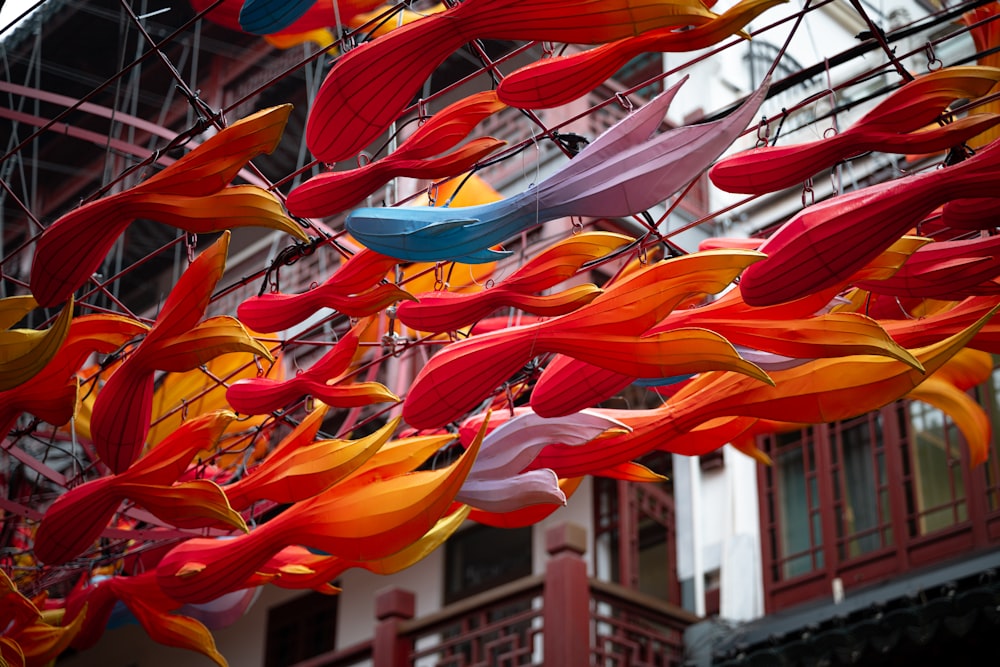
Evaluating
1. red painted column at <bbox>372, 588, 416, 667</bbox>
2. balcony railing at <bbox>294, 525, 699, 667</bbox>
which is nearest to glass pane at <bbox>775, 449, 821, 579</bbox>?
balcony railing at <bbox>294, 525, 699, 667</bbox>

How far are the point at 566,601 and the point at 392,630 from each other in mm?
1625

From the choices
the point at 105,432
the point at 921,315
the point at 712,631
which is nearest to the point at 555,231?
the point at 712,631

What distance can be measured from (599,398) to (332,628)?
7.68m

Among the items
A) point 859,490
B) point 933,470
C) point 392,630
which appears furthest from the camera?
point 392,630

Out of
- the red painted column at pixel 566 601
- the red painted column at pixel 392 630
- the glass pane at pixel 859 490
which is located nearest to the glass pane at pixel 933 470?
A: the glass pane at pixel 859 490

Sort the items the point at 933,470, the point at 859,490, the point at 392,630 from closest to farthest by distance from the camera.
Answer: the point at 933,470 → the point at 859,490 → the point at 392,630

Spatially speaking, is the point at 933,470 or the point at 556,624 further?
the point at 933,470

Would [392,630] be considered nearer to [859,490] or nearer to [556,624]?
[556,624]

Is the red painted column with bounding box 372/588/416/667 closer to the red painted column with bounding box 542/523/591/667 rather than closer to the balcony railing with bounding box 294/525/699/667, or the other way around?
the balcony railing with bounding box 294/525/699/667

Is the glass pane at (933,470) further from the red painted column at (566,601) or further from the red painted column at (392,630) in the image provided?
the red painted column at (392,630)

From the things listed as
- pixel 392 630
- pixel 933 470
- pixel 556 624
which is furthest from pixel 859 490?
pixel 392 630

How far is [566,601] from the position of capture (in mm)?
8617

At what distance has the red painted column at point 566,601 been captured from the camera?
8.48 meters

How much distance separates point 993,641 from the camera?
25.7 feet
